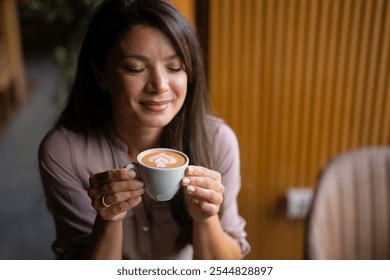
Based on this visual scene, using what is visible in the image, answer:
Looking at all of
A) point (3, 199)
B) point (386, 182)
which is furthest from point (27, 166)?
point (386, 182)

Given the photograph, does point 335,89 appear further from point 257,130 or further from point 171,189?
point 171,189

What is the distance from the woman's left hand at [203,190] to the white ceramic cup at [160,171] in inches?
0.4

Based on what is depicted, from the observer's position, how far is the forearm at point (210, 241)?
55 centimetres

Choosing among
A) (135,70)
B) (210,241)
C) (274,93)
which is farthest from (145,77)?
(274,93)

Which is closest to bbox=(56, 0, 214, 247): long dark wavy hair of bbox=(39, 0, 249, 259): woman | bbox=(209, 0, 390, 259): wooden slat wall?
bbox=(39, 0, 249, 259): woman

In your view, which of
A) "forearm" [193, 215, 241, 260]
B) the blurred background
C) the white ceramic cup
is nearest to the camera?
the white ceramic cup

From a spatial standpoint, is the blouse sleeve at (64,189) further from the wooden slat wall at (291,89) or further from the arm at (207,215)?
the wooden slat wall at (291,89)

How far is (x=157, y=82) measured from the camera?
1.51 ft

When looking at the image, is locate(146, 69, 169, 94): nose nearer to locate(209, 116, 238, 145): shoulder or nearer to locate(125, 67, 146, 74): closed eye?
locate(125, 67, 146, 74): closed eye

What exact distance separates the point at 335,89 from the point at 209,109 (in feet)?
0.97

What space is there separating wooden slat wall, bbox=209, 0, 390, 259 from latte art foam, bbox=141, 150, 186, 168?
211mm

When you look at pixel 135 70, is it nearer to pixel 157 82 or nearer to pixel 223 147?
pixel 157 82

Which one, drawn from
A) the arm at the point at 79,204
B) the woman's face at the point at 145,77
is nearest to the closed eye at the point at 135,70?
the woman's face at the point at 145,77

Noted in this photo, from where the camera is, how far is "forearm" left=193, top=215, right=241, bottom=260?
550 mm
